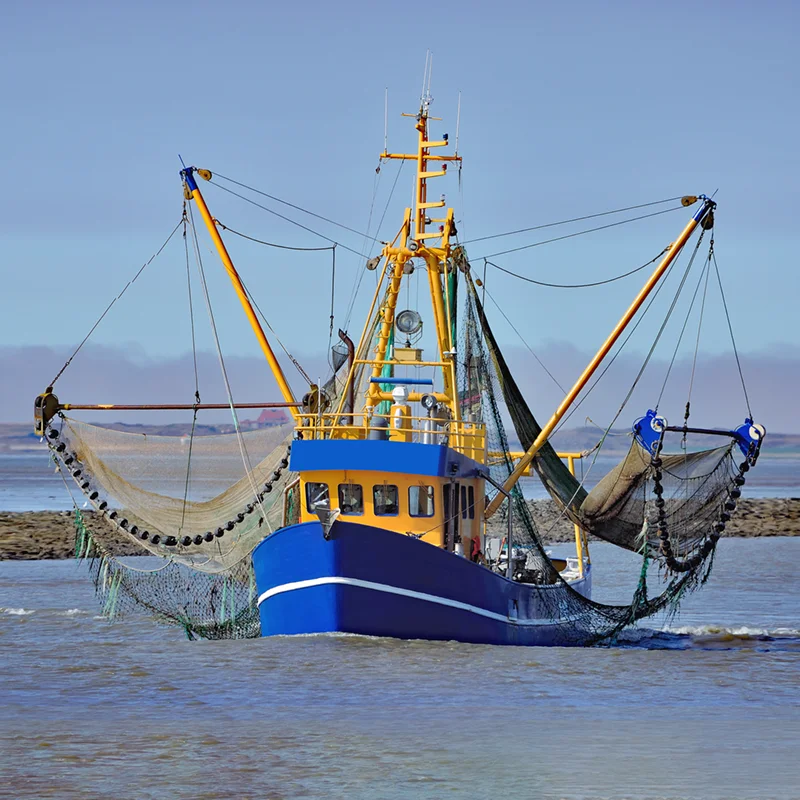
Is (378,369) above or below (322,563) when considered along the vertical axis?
above

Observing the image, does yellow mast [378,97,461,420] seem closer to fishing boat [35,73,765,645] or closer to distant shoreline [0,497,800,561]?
fishing boat [35,73,765,645]

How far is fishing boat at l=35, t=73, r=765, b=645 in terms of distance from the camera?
1833 cm

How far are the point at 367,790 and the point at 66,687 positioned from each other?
6.20 metres

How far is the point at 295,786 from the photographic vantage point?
11.0 metres

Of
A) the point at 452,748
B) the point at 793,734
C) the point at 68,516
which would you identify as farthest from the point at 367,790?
the point at 68,516

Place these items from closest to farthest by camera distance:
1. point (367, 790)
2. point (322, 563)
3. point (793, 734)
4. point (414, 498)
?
point (367, 790)
point (793, 734)
point (322, 563)
point (414, 498)

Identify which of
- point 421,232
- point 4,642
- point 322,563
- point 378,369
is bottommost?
point 4,642

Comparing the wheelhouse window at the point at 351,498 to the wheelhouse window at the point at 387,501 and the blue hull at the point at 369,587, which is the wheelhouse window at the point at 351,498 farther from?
the blue hull at the point at 369,587

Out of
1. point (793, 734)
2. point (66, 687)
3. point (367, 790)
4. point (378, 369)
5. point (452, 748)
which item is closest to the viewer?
point (367, 790)

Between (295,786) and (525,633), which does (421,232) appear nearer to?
(525,633)

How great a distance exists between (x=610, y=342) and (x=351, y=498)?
200 inches

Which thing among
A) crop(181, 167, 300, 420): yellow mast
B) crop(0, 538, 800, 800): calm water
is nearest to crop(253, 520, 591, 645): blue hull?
crop(0, 538, 800, 800): calm water

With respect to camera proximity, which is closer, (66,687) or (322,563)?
(66,687)

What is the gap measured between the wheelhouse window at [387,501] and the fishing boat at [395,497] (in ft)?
0.09
